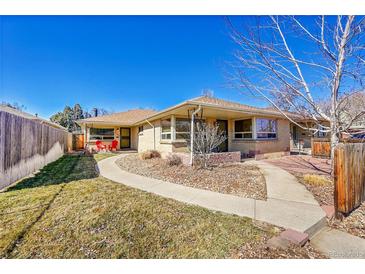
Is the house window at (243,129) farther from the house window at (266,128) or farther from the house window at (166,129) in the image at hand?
the house window at (166,129)

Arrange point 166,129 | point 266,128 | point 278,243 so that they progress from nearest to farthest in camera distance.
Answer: point 278,243, point 166,129, point 266,128

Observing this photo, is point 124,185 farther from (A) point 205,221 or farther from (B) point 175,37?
(B) point 175,37

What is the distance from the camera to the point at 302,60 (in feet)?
17.8

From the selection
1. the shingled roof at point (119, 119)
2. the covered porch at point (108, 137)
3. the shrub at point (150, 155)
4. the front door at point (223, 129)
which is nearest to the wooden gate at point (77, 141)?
the covered porch at point (108, 137)

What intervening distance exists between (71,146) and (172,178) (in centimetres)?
1711

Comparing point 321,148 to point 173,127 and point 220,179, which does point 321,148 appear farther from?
point 173,127

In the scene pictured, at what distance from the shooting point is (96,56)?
9.18 meters

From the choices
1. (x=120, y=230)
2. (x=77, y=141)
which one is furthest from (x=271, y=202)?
(x=77, y=141)

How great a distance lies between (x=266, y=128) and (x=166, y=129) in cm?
671

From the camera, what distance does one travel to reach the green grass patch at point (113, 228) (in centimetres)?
253

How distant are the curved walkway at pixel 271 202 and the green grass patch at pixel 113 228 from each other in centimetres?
41

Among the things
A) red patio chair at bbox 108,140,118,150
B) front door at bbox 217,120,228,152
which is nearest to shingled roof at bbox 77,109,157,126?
red patio chair at bbox 108,140,118,150

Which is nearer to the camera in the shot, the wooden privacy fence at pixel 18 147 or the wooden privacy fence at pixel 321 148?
the wooden privacy fence at pixel 18 147
